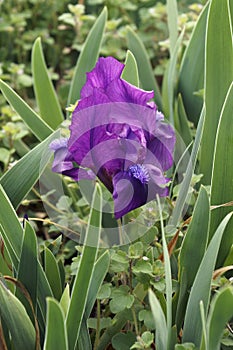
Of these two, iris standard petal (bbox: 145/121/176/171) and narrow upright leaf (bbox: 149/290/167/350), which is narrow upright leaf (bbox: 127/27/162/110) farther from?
narrow upright leaf (bbox: 149/290/167/350)

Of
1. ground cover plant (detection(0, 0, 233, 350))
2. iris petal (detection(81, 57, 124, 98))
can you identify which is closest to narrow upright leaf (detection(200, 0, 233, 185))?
ground cover plant (detection(0, 0, 233, 350))

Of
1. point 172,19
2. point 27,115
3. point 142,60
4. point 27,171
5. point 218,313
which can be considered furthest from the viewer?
point 142,60

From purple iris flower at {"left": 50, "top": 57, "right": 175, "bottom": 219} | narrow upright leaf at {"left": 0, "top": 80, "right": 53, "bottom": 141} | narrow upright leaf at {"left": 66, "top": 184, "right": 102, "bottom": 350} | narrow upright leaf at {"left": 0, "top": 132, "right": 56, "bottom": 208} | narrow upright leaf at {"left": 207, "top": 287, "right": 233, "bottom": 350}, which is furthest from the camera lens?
narrow upright leaf at {"left": 0, "top": 80, "right": 53, "bottom": 141}

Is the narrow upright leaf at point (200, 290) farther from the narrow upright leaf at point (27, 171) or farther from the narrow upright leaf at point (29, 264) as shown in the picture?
the narrow upright leaf at point (27, 171)

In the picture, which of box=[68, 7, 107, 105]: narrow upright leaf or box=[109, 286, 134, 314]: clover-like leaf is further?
box=[68, 7, 107, 105]: narrow upright leaf

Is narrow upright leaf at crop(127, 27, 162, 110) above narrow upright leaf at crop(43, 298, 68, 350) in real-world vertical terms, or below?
above

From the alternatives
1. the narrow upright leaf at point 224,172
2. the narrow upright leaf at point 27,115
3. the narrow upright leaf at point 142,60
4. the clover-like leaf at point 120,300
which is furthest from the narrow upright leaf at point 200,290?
the narrow upright leaf at point 142,60

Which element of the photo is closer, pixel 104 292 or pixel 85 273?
pixel 85 273

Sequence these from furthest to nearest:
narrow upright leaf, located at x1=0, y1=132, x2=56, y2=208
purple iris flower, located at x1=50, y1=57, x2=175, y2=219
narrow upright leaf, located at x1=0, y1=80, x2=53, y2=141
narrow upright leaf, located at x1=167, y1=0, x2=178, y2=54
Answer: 1. narrow upright leaf, located at x1=167, y1=0, x2=178, y2=54
2. narrow upright leaf, located at x1=0, y1=80, x2=53, y2=141
3. narrow upright leaf, located at x1=0, y1=132, x2=56, y2=208
4. purple iris flower, located at x1=50, y1=57, x2=175, y2=219

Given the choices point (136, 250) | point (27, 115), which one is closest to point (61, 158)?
point (136, 250)

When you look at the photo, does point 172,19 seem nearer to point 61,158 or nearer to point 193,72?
point 193,72
